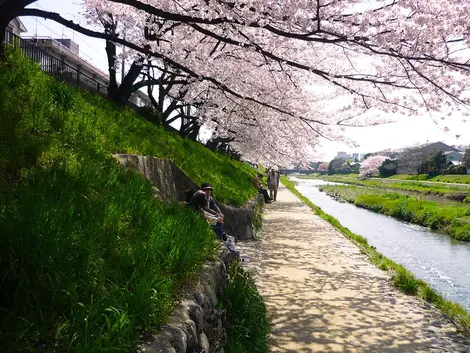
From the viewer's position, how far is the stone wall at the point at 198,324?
2.41 m

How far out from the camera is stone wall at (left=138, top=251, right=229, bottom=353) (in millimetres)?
2414

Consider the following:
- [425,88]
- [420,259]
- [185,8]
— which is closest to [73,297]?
[425,88]

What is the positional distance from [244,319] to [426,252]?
1123 cm

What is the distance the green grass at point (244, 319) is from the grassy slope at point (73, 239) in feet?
2.04

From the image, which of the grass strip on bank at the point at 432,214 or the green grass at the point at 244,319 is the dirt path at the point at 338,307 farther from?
the grass strip on bank at the point at 432,214

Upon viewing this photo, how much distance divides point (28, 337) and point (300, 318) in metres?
4.08

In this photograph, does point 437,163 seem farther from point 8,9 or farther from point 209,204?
point 8,9

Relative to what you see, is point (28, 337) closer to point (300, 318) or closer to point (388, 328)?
point (300, 318)

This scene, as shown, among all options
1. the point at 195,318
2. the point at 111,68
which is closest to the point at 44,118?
the point at 195,318

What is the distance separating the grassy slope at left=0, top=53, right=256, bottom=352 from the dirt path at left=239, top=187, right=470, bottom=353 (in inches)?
66.5

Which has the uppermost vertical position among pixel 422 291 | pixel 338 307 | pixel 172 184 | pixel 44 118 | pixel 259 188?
pixel 44 118

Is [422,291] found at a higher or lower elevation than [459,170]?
lower

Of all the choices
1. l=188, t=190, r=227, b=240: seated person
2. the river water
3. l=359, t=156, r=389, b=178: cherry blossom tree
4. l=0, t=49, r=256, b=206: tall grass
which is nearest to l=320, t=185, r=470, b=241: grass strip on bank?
the river water

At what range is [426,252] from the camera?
1345 centimetres
